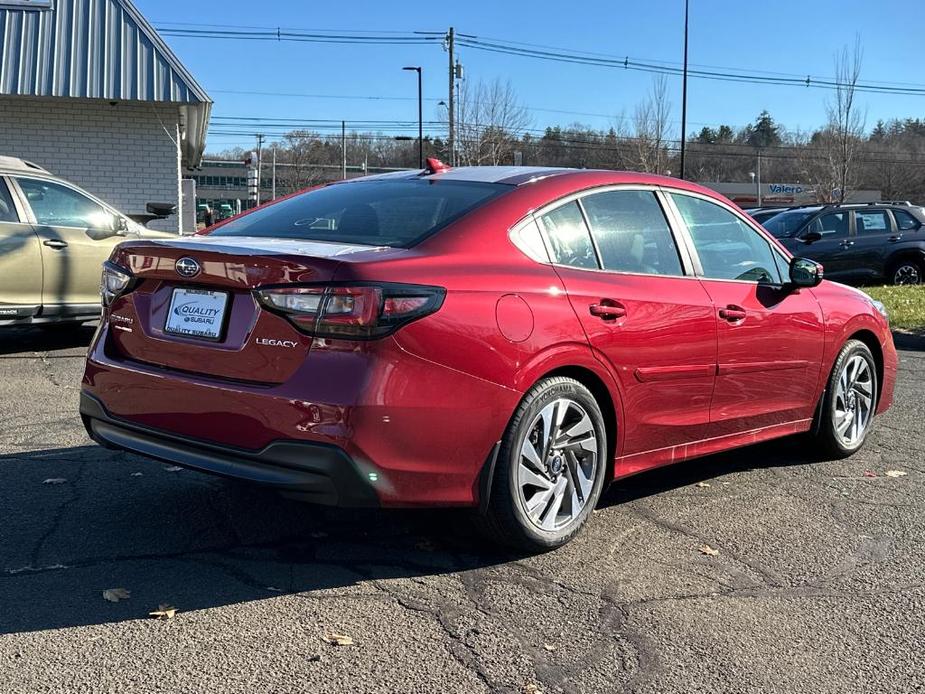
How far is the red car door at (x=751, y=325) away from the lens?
468 centimetres

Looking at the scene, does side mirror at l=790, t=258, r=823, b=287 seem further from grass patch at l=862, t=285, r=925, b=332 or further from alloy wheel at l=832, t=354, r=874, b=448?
grass patch at l=862, t=285, r=925, b=332

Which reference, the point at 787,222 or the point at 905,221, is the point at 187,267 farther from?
the point at 905,221

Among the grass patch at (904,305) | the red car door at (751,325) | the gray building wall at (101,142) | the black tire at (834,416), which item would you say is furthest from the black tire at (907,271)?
the red car door at (751,325)

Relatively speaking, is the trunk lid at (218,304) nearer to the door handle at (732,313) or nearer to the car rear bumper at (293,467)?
the car rear bumper at (293,467)

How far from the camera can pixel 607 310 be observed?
4016 millimetres

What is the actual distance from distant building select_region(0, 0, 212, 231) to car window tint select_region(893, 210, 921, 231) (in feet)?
40.2

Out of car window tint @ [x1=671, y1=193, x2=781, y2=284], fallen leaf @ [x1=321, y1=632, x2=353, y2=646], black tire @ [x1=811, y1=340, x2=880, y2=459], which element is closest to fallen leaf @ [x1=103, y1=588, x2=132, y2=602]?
fallen leaf @ [x1=321, y1=632, x2=353, y2=646]

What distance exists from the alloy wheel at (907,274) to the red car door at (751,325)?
13.4 metres

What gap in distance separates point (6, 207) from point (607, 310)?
6.65m

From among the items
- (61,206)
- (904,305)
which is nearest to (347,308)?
(61,206)

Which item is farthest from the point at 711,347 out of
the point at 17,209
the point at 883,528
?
the point at 17,209

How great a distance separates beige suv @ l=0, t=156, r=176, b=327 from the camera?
8531 mm

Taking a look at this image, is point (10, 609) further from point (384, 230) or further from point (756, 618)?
point (756, 618)

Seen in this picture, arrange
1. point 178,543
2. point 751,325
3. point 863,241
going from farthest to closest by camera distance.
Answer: point 863,241 → point 751,325 → point 178,543
